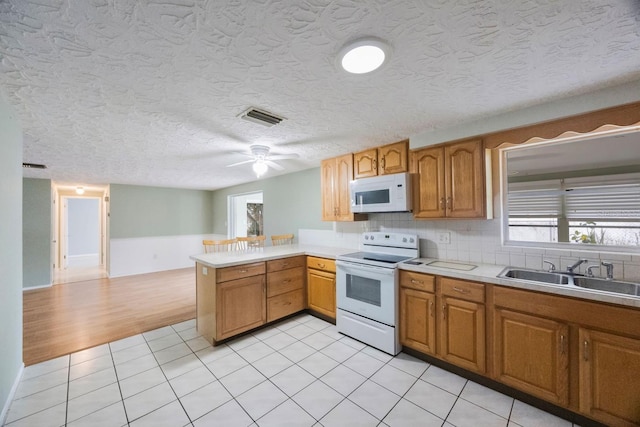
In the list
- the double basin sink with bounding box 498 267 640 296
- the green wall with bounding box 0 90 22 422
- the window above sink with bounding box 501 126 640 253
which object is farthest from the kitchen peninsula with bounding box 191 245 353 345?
the window above sink with bounding box 501 126 640 253

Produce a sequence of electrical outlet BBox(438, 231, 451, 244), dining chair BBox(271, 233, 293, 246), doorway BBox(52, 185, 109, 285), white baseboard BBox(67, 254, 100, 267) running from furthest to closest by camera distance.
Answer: white baseboard BBox(67, 254, 100, 267), doorway BBox(52, 185, 109, 285), dining chair BBox(271, 233, 293, 246), electrical outlet BBox(438, 231, 451, 244)

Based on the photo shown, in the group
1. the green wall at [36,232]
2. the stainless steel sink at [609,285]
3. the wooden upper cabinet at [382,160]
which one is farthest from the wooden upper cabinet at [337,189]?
the green wall at [36,232]

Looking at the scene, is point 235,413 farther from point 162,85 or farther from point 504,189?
point 504,189

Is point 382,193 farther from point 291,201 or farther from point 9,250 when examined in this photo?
point 9,250

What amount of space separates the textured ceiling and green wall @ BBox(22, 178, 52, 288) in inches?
143

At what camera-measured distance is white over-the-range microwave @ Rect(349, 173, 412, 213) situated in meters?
2.61

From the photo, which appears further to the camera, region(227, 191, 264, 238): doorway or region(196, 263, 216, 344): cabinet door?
region(227, 191, 264, 238): doorway

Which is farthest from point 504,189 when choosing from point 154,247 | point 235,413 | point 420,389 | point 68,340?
point 154,247

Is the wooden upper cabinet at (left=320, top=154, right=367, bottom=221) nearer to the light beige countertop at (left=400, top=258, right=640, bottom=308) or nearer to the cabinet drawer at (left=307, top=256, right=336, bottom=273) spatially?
the cabinet drawer at (left=307, top=256, right=336, bottom=273)

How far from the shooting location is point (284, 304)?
122 inches

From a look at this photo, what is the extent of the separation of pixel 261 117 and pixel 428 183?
1739mm

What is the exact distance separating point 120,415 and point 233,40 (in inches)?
95.5

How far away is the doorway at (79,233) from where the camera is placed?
595 centimetres

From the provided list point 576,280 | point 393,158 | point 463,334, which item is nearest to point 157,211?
point 393,158
